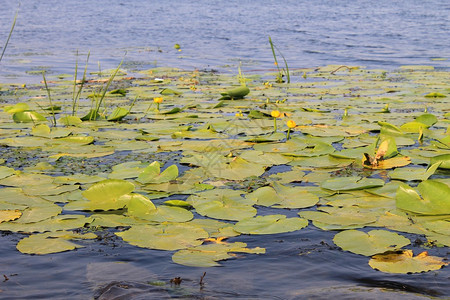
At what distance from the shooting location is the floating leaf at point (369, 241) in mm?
1827

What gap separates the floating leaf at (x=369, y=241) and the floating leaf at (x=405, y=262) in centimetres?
4

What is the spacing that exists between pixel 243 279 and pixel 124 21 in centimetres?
1455

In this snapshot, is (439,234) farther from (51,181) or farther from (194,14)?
(194,14)

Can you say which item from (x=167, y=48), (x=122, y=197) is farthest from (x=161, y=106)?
(x=167, y=48)

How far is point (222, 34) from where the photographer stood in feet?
42.2

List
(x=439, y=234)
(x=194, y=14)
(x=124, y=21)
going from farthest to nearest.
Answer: (x=194, y=14) < (x=124, y=21) < (x=439, y=234)

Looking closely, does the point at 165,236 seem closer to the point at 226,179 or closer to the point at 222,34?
the point at 226,179

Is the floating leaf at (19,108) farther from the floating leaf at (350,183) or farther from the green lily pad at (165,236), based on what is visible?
the floating leaf at (350,183)

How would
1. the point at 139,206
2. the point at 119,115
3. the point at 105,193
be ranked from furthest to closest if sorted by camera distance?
1. the point at 119,115
2. the point at 105,193
3. the point at 139,206

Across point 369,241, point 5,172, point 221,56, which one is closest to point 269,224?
point 369,241

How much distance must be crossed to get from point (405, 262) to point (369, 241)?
7.4 inches

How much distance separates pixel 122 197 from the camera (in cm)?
225

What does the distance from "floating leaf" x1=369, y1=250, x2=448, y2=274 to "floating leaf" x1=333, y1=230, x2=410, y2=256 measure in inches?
1.5

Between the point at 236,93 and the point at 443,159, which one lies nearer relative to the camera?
the point at 443,159
